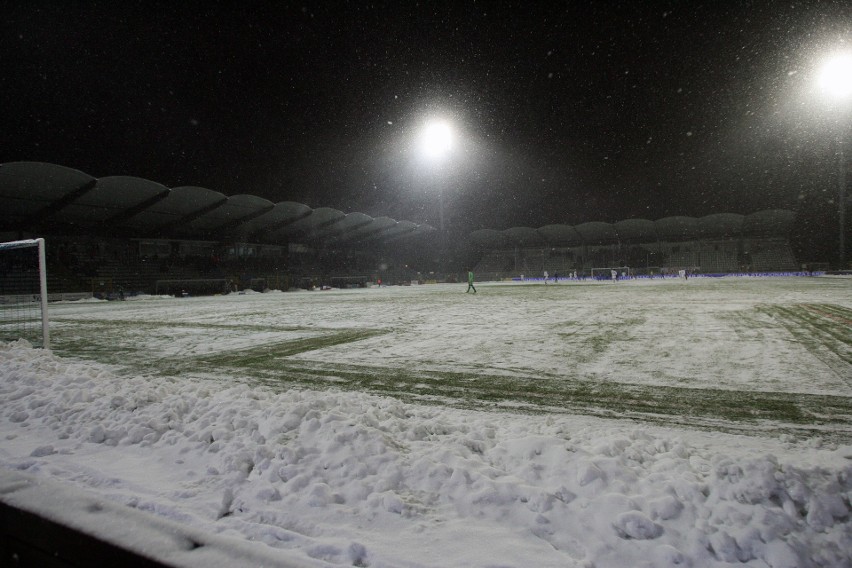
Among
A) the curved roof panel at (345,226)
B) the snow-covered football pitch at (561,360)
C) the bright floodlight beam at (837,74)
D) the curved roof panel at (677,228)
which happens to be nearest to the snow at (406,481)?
the snow-covered football pitch at (561,360)

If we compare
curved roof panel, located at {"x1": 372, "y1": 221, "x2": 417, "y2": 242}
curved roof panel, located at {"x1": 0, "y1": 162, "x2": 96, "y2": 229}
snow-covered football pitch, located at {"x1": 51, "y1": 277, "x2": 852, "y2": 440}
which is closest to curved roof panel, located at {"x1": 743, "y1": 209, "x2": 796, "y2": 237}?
curved roof panel, located at {"x1": 372, "y1": 221, "x2": 417, "y2": 242}

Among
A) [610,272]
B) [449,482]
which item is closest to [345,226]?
[610,272]

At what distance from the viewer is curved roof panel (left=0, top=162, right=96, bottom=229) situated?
2517 centimetres

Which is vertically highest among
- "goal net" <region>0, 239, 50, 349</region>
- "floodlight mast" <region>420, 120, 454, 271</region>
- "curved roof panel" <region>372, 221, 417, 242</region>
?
"floodlight mast" <region>420, 120, 454, 271</region>

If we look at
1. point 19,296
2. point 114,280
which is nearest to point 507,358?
point 19,296

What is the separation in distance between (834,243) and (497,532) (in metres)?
73.8

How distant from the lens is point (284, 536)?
7.70ft

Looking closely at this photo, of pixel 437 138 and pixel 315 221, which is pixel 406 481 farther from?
pixel 315 221

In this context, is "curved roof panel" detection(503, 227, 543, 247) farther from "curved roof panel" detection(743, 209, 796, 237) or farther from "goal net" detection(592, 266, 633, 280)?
"curved roof panel" detection(743, 209, 796, 237)

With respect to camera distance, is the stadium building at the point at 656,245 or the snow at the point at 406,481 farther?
the stadium building at the point at 656,245

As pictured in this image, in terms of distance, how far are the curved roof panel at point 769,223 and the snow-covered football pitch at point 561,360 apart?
51.8 meters

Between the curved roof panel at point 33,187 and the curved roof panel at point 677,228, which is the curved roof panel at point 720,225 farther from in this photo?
the curved roof panel at point 33,187

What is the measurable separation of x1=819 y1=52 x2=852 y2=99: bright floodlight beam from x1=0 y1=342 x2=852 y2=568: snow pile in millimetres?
40210

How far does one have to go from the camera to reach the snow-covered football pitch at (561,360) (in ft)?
14.5
